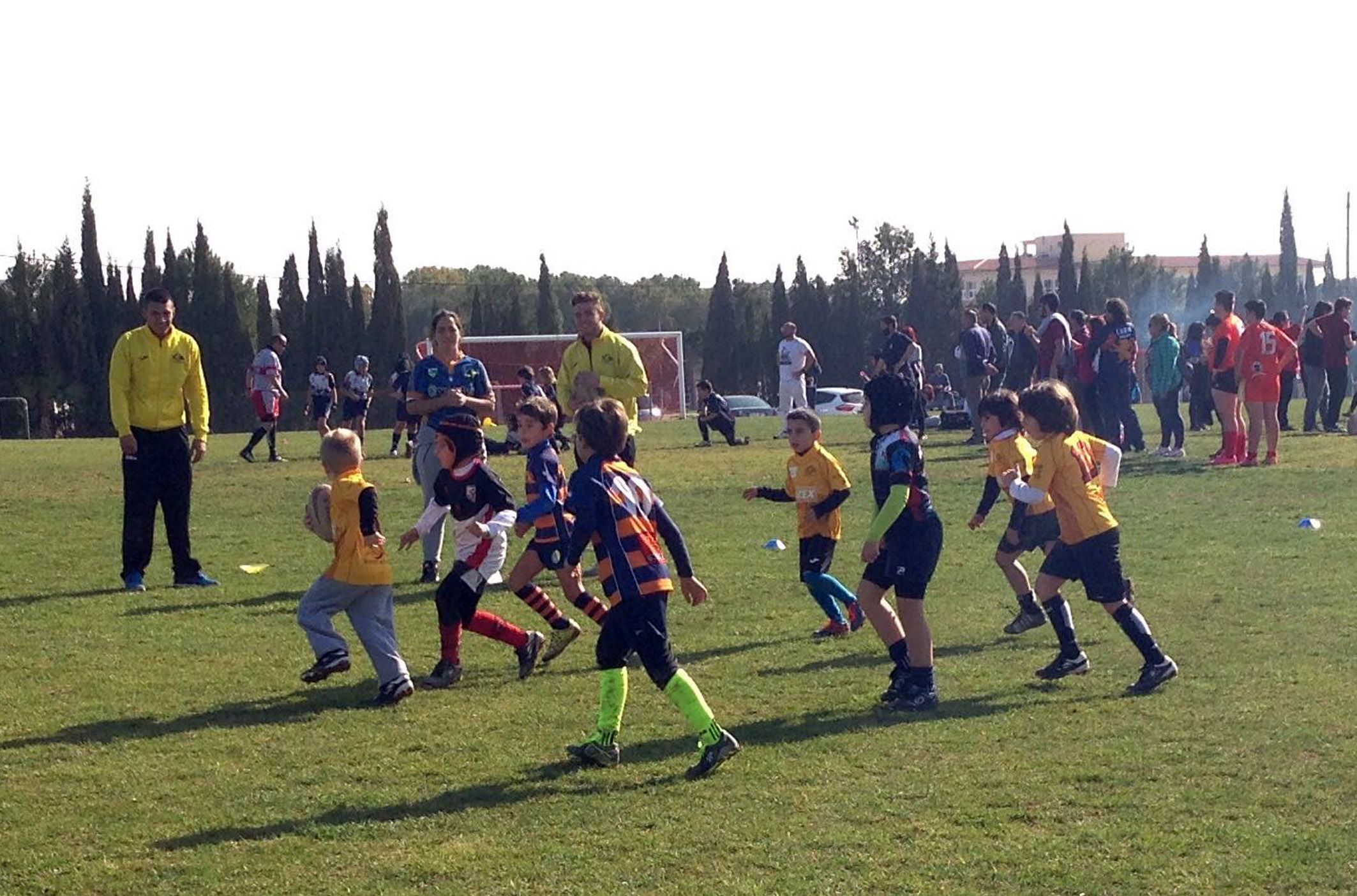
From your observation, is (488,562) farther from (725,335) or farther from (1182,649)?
(725,335)

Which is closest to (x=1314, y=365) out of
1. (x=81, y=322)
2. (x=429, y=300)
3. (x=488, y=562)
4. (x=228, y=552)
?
(x=228, y=552)

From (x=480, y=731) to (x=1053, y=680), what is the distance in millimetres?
2890

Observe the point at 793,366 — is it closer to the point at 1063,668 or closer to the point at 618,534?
the point at 1063,668

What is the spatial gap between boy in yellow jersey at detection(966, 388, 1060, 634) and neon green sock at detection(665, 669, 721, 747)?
2834 mm

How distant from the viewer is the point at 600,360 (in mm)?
11156

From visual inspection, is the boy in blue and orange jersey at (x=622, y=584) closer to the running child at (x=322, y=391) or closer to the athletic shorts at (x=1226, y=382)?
the athletic shorts at (x=1226, y=382)

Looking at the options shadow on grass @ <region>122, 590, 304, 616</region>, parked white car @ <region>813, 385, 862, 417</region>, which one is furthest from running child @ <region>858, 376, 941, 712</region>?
parked white car @ <region>813, 385, 862, 417</region>

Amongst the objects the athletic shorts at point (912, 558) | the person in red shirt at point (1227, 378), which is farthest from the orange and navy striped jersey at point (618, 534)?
the person in red shirt at point (1227, 378)

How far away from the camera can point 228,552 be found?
14.2m

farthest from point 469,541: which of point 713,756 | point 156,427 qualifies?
point 156,427

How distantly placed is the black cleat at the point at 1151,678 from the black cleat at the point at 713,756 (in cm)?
→ 229

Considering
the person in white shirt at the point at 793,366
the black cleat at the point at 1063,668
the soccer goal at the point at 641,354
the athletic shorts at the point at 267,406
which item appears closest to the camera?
the black cleat at the point at 1063,668

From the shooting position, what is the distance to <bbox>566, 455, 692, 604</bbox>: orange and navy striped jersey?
675cm

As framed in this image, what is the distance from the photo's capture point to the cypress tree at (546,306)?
6519 cm
